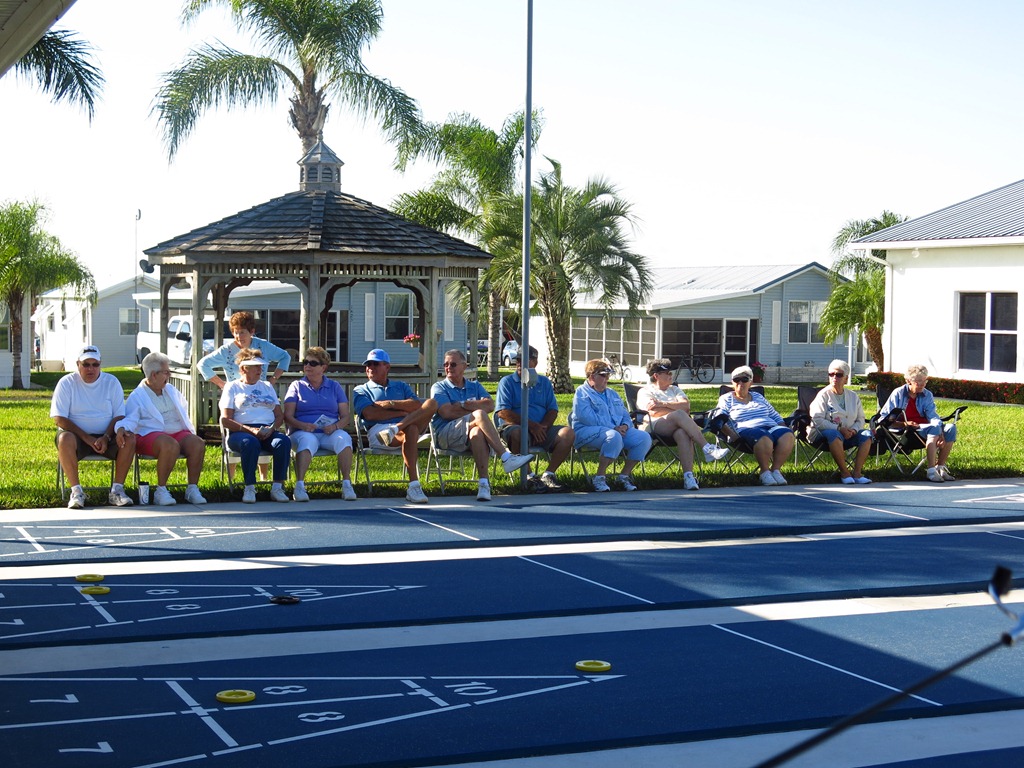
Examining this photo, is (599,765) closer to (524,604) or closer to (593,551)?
(524,604)

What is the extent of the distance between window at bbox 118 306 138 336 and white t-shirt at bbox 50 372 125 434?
43129 mm

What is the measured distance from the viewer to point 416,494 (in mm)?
11375

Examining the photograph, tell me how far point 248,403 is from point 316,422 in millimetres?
669

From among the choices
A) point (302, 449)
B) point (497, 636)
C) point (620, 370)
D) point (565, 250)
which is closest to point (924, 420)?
point (302, 449)

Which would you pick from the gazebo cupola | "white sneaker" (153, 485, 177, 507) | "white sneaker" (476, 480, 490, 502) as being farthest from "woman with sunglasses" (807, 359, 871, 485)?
the gazebo cupola

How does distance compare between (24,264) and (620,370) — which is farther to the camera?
(620,370)

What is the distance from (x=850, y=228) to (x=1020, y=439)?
84.8 ft

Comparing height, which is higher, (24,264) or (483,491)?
(24,264)

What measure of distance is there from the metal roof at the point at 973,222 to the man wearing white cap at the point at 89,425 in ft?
60.2

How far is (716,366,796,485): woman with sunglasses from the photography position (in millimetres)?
12898

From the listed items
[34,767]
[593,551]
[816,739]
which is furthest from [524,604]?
[816,739]

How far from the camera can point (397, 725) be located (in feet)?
16.9

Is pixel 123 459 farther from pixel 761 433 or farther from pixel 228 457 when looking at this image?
pixel 761 433

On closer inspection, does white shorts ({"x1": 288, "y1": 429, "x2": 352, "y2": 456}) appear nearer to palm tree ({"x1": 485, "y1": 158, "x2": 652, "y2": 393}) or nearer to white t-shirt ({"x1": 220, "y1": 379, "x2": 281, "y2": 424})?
white t-shirt ({"x1": 220, "y1": 379, "x2": 281, "y2": 424})
